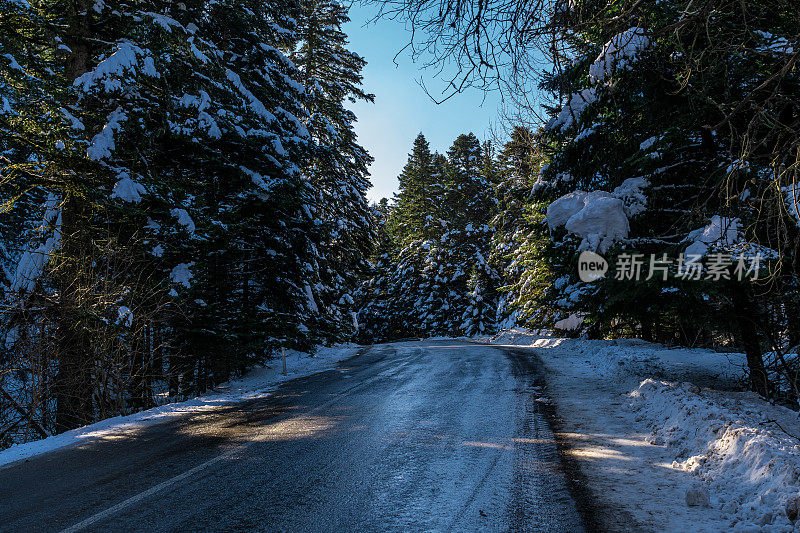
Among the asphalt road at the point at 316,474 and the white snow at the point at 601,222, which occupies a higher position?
the white snow at the point at 601,222

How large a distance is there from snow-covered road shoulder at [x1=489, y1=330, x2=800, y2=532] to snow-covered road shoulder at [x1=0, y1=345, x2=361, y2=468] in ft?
20.9

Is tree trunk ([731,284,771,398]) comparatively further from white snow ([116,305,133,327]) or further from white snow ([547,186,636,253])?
white snow ([116,305,133,327])

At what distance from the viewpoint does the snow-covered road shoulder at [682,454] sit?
3.21 meters

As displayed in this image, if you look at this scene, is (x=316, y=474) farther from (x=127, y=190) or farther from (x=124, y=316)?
(x=127, y=190)

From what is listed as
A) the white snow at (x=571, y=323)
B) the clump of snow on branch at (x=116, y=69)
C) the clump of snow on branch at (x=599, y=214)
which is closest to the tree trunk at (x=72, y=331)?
the clump of snow on branch at (x=116, y=69)

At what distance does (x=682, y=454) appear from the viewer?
14.6 feet

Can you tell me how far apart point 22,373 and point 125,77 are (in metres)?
6.10

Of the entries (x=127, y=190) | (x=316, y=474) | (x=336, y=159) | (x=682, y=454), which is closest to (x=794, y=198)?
(x=682, y=454)

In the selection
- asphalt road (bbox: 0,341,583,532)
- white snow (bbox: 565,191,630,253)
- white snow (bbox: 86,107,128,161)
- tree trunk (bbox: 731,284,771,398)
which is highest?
white snow (bbox: 86,107,128,161)

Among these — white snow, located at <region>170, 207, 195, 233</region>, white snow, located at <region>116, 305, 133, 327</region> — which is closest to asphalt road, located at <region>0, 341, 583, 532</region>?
white snow, located at <region>116, 305, 133, 327</region>

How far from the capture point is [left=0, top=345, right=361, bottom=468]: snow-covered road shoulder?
5641 mm

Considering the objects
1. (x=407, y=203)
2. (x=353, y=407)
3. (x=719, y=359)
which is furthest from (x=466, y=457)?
(x=407, y=203)

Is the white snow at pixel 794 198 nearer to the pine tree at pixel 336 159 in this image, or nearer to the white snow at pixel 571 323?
the white snow at pixel 571 323

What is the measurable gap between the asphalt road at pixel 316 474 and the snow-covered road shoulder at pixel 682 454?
498mm
